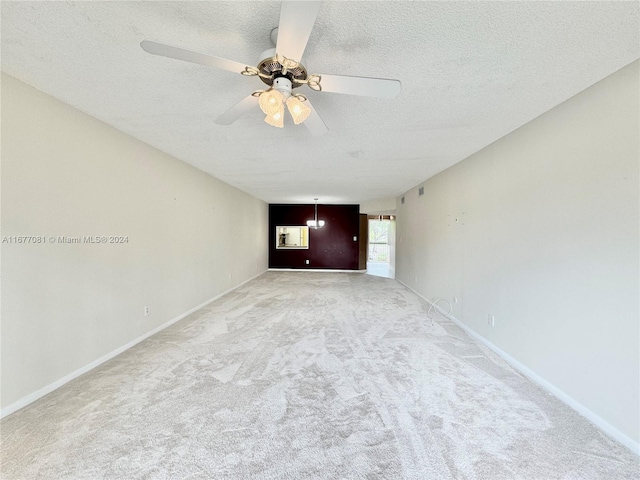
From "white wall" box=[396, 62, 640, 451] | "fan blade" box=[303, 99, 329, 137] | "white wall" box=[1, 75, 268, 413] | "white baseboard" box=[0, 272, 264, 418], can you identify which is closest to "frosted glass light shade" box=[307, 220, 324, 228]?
"white wall" box=[1, 75, 268, 413]

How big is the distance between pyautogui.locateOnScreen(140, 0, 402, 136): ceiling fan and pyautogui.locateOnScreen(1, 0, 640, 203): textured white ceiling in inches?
7.7

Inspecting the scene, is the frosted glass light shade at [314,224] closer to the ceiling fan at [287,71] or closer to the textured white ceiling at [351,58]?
the textured white ceiling at [351,58]

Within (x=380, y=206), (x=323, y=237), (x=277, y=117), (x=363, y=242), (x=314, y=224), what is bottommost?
(x=363, y=242)

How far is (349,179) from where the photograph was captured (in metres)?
4.97

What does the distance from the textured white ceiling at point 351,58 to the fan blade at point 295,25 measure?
0.64 ft

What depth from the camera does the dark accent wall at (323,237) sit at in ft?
29.8

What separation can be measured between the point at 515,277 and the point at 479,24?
225cm

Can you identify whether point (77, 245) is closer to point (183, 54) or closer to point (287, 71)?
point (183, 54)

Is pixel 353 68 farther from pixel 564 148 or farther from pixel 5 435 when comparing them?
pixel 5 435

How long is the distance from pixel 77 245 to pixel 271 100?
88.7 inches

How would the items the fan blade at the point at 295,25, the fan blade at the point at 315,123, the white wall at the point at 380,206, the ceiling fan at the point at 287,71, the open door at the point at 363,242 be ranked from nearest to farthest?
the fan blade at the point at 295,25 → the ceiling fan at the point at 287,71 → the fan blade at the point at 315,123 → the white wall at the point at 380,206 → the open door at the point at 363,242

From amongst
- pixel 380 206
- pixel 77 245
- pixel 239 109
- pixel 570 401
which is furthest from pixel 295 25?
pixel 380 206

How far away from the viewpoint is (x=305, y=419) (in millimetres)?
1833

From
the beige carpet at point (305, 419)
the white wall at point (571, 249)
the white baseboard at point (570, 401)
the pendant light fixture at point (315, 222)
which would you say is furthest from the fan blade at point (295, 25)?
the pendant light fixture at point (315, 222)
